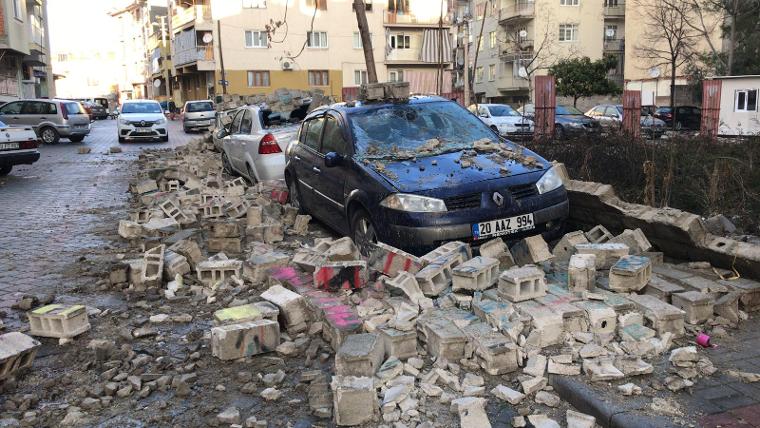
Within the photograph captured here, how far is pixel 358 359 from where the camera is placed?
3656mm

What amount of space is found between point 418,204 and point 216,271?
1.99 m

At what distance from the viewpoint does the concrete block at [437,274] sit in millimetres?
4758

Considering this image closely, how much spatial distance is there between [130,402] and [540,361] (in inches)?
97.0

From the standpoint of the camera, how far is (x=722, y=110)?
27906 mm

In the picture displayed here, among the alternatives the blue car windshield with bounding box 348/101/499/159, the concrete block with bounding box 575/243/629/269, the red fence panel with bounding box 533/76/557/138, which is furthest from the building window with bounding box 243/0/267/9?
the concrete block with bounding box 575/243/629/269

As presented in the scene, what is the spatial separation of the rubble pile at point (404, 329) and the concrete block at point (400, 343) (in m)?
0.01

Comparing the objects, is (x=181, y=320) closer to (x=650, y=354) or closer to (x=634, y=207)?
(x=650, y=354)

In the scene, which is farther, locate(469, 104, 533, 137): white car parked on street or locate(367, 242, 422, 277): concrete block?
locate(469, 104, 533, 137): white car parked on street

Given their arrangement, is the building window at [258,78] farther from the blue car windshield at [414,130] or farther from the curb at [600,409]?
the curb at [600,409]

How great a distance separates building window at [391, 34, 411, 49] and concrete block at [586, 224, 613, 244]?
1999 inches

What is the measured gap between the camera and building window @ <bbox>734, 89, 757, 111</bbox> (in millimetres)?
26875

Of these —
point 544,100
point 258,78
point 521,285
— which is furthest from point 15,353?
point 258,78

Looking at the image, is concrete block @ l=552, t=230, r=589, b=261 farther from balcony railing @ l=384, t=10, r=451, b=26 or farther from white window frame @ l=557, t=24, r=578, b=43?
white window frame @ l=557, t=24, r=578, b=43

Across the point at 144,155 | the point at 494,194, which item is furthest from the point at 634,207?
the point at 144,155
